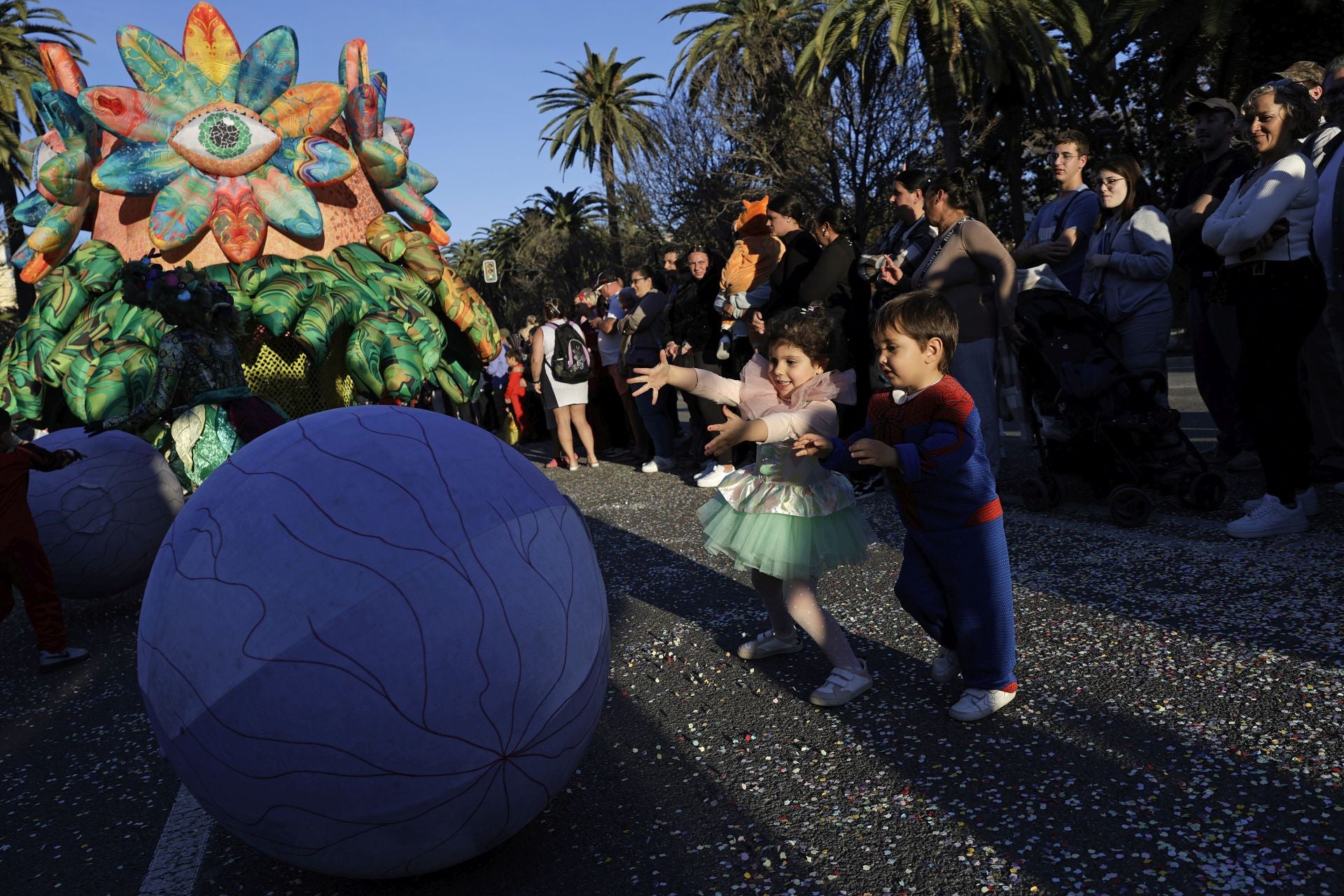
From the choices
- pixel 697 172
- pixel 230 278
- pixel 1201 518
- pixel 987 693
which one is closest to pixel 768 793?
pixel 987 693

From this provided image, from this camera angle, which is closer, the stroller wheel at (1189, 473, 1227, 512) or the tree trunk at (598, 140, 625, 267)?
the stroller wheel at (1189, 473, 1227, 512)

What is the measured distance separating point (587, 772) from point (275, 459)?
4.74ft

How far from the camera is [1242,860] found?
2.34 metres

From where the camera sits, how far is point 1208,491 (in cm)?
558


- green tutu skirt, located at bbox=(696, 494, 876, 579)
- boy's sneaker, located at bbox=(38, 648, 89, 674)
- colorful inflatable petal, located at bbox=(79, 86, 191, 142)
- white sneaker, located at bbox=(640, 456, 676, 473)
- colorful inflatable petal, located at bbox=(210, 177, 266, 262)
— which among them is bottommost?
white sneaker, located at bbox=(640, 456, 676, 473)

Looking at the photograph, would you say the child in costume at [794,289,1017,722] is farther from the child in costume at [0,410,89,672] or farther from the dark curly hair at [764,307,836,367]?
the child in costume at [0,410,89,672]

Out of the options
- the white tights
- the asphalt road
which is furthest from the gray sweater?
the white tights

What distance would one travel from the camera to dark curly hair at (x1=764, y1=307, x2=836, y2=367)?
3762 millimetres

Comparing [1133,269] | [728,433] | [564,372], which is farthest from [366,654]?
[564,372]

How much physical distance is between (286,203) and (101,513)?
4.72m

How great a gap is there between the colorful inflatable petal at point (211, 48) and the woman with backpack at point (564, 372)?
387cm

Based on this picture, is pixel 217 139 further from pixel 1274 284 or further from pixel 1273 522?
pixel 1273 522

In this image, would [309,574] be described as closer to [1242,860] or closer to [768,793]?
[768,793]

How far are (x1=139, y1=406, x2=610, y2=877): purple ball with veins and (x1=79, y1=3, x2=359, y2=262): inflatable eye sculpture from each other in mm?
7595
